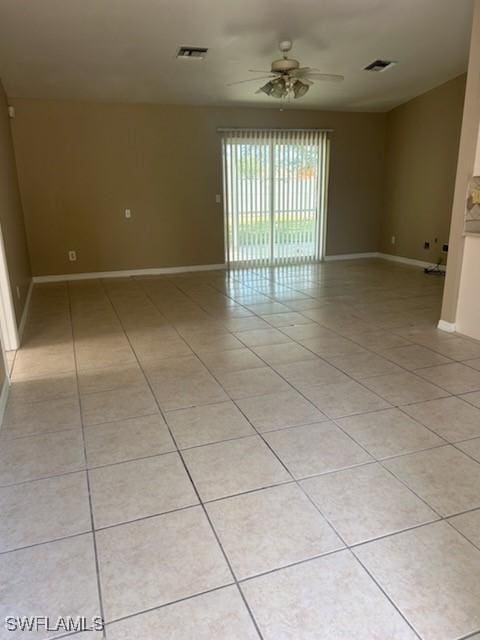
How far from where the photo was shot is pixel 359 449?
85.7 inches

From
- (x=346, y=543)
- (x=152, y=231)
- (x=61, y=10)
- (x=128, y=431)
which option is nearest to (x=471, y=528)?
(x=346, y=543)

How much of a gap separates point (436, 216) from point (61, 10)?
219 inches

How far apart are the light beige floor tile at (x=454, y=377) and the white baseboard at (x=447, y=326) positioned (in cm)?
76

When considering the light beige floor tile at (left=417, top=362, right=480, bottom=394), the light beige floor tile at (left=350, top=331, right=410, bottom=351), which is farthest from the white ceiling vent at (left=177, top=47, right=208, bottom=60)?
the light beige floor tile at (left=417, top=362, right=480, bottom=394)

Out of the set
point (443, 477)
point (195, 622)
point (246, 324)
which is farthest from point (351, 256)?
point (195, 622)

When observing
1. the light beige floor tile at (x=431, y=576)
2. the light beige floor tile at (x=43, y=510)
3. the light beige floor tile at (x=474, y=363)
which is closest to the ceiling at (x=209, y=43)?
the light beige floor tile at (x=474, y=363)

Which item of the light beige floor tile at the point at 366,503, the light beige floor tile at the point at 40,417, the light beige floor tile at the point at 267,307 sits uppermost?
the light beige floor tile at the point at 267,307

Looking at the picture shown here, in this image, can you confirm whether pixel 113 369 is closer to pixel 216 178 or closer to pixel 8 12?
pixel 8 12

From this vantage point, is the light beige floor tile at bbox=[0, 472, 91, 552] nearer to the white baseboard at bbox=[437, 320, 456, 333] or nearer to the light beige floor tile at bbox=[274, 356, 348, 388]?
the light beige floor tile at bbox=[274, 356, 348, 388]

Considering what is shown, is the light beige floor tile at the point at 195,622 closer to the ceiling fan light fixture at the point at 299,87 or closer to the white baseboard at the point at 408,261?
the ceiling fan light fixture at the point at 299,87

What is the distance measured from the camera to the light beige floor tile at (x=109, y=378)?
2.96 meters

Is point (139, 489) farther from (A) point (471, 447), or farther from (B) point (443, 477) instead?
(A) point (471, 447)

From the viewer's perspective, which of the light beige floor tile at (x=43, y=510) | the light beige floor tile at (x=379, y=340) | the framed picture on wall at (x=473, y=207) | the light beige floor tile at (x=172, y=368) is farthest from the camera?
the light beige floor tile at (x=379, y=340)

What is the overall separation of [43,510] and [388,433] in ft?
5.56
